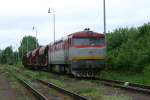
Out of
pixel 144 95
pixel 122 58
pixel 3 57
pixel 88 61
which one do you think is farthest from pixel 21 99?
pixel 3 57

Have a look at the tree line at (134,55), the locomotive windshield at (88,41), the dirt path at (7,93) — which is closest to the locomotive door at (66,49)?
the locomotive windshield at (88,41)

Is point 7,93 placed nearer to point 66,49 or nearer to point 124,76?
point 124,76

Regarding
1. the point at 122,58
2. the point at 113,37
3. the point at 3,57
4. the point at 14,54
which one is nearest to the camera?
the point at 122,58

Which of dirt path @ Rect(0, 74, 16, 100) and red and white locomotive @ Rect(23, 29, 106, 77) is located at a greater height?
red and white locomotive @ Rect(23, 29, 106, 77)

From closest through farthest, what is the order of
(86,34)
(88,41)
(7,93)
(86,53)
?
1. (7,93)
2. (86,53)
3. (88,41)
4. (86,34)

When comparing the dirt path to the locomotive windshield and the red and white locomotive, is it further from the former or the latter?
the locomotive windshield

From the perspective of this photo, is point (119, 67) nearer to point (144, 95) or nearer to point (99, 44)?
point (99, 44)

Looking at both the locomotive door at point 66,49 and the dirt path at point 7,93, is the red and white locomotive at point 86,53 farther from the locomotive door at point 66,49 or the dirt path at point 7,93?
the dirt path at point 7,93

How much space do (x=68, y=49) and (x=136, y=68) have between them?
497 centimetres

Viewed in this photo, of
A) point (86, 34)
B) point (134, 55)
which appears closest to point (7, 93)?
point (86, 34)

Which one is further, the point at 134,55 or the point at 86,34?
the point at 134,55

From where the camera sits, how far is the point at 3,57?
18812 centimetres

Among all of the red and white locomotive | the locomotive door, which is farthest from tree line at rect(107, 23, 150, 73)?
the locomotive door

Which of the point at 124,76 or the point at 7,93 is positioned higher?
the point at 124,76
